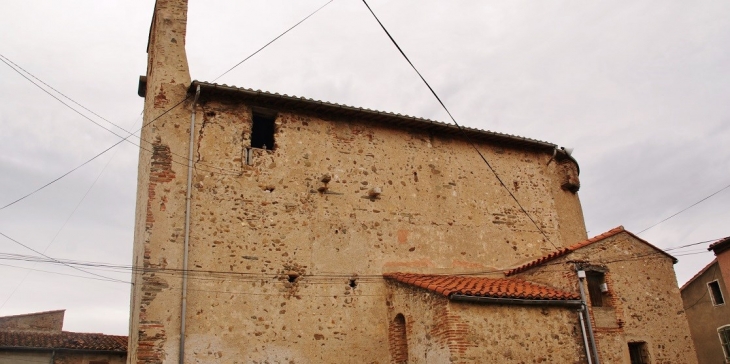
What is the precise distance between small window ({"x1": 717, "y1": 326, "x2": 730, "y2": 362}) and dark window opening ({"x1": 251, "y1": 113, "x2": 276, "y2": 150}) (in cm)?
1931

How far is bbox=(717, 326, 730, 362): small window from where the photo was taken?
21164 millimetres

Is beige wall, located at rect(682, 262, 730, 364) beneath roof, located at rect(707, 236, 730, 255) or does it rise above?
beneath

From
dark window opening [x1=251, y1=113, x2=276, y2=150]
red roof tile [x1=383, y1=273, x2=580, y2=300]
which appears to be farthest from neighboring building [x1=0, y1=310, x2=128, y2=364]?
red roof tile [x1=383, y1=273, x2=580, y2=300]

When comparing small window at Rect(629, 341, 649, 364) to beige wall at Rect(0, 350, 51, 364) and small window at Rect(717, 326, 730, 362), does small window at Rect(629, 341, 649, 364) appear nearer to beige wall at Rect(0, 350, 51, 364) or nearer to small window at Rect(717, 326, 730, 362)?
small window at Rect(717, 326, 730, 362)

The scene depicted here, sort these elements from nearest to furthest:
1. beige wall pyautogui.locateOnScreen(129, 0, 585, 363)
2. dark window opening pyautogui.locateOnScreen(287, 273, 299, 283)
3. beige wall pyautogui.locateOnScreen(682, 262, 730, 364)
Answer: beige wall pyautogui.locateOnScreen(129, 0, 585, 363) < dark window opening pyautogui.locateOnScreen(287, 273, 299, 283) < beige wall pyautogui.locateOnScreen(682, 262, 730, 364)

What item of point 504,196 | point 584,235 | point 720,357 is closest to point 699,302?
point 720,357

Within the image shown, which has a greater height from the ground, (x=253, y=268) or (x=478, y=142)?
(x=478, y=142)

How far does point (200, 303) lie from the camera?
1099 cm

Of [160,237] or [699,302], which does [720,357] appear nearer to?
[699,302]

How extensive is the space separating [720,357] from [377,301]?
651 inches

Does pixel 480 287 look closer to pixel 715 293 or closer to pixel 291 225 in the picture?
pixel 291 225

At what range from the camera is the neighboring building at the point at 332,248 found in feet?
35.9

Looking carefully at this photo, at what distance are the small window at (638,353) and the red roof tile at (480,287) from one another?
82.6 inches

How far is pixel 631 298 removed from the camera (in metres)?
13.0
